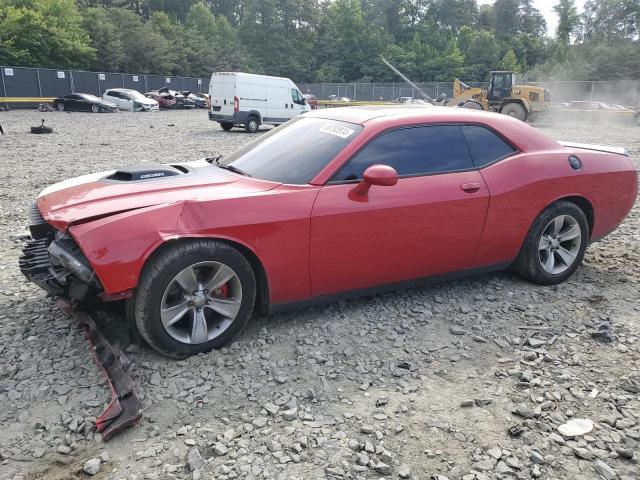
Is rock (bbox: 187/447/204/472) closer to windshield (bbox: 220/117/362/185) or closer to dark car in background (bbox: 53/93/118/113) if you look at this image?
windshield (bbox: 220/117/362/185)

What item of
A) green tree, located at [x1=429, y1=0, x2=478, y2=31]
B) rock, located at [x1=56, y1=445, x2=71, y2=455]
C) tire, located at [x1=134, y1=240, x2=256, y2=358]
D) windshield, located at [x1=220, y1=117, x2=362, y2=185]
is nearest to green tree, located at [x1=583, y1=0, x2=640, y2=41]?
green tree, located at [x1=429, y1=0, x2=478, y2=31]

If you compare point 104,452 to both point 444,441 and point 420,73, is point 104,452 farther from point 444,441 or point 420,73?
point 420,73

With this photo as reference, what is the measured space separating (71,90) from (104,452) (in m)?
40.5

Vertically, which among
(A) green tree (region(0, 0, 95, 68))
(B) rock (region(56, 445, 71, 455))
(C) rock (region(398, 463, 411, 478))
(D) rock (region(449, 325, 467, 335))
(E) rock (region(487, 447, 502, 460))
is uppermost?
(A) green tree (region(0, 0, 95, 68))

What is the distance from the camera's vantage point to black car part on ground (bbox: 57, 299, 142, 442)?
257 cm

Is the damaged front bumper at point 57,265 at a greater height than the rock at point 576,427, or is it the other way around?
the damaged front bumper at point 57,265

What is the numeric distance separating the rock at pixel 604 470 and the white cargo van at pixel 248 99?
17.7 meters

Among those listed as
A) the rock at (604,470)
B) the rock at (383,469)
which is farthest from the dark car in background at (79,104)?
the rock at (604,470)

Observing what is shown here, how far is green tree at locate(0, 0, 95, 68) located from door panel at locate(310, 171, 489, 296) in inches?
1863

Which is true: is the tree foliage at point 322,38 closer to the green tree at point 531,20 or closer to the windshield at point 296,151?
the green tree at point 531,20

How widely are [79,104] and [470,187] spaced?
103 ft

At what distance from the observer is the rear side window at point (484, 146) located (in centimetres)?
410

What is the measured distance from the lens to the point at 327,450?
2.51m

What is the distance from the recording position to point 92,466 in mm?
2367
